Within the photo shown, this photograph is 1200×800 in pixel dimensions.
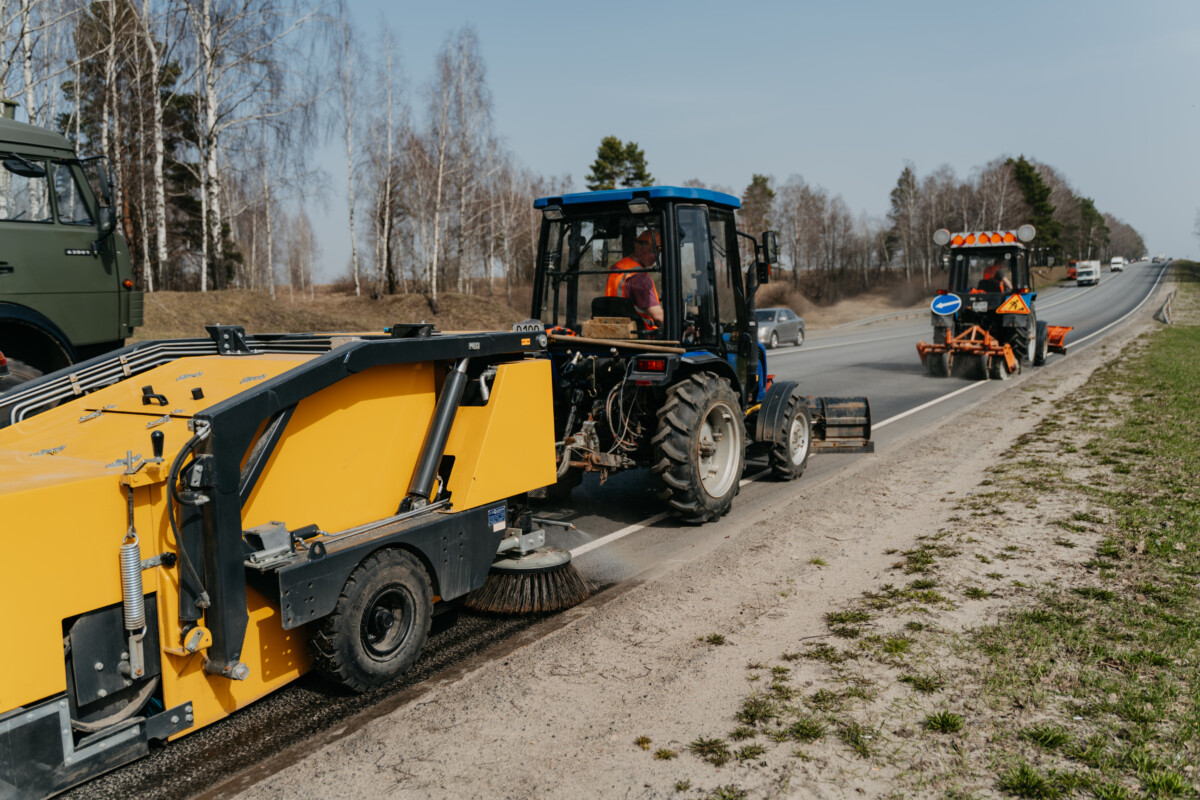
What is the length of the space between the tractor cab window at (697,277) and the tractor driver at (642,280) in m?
0.22

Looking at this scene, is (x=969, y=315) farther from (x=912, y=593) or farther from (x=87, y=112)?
(x=87, y=112)

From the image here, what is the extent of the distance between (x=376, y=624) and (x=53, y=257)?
575 centimetres

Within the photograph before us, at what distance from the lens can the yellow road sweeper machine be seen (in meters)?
2.79

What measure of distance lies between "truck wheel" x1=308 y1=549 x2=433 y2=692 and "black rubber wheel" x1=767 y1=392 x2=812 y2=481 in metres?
4.46

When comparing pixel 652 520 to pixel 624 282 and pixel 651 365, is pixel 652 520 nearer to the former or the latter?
pixel 651 365

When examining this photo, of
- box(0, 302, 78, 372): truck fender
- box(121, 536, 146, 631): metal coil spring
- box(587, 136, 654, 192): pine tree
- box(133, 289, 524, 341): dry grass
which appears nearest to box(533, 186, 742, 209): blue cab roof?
box(121, 536, 146, 631): metal coil spring

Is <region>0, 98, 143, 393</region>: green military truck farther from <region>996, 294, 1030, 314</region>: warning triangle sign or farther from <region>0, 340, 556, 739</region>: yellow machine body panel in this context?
<region>996, 294, 1030, 314</region>: warning triangle sign

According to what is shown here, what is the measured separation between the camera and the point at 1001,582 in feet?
16.3

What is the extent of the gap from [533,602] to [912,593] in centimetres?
220

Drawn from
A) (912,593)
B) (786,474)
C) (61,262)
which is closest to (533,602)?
(912,593)

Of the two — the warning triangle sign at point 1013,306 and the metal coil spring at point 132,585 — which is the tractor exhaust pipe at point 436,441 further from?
the warning triangle sign at point 1013,306

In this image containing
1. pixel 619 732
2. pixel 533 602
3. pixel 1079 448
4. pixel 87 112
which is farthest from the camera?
pixel 87 112

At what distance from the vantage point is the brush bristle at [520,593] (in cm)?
468

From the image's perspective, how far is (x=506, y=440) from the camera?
4453 mm
